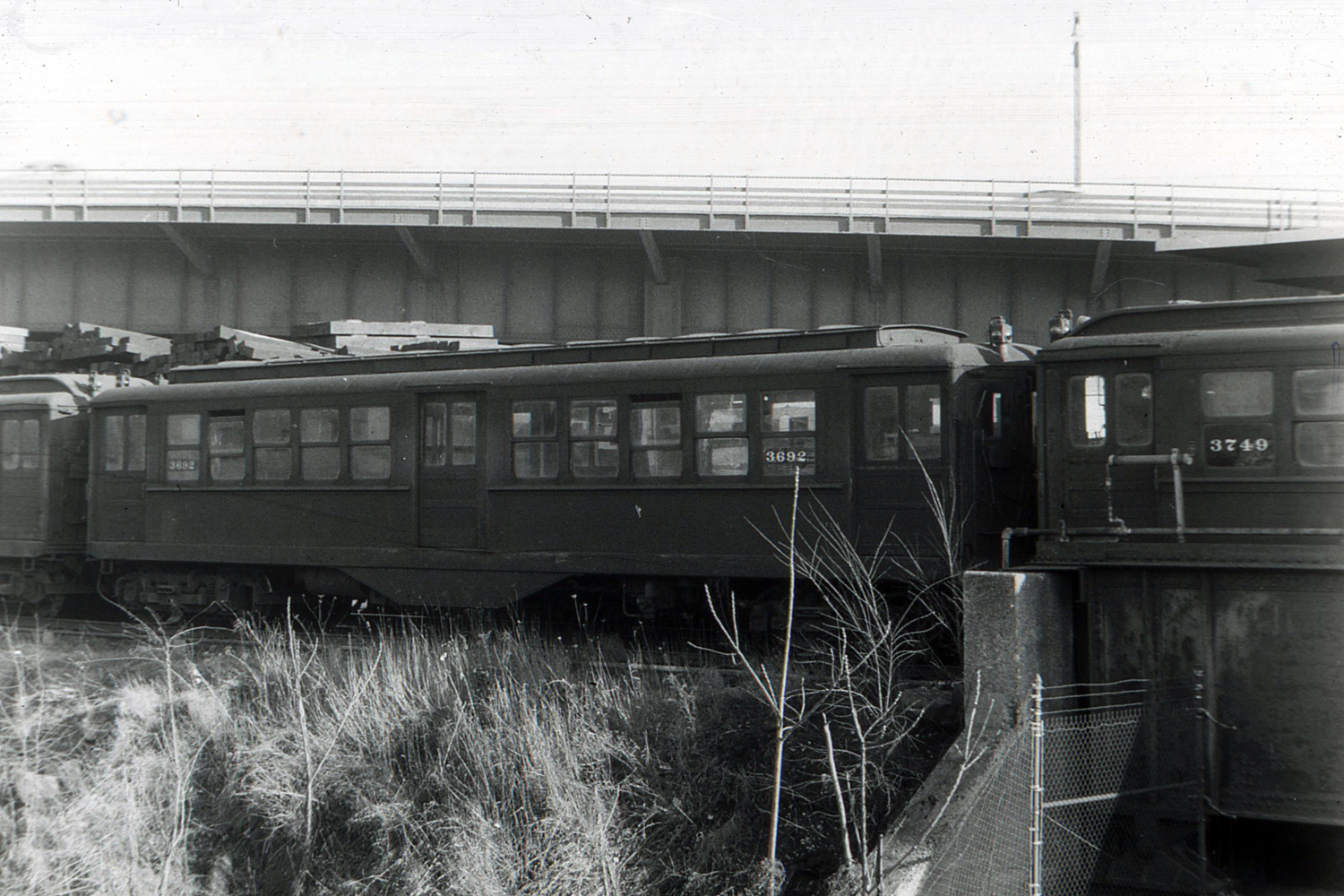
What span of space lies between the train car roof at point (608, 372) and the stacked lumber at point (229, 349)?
1.39 m

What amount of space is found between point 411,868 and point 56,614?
10.1 m

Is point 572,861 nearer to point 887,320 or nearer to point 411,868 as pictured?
point 411,868

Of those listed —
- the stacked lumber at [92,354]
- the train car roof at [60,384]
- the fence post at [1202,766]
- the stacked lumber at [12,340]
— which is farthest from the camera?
the stacked lumber at [12,340]

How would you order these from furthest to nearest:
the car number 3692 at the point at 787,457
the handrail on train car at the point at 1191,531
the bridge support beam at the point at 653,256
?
the bridge support beam at the point at 653,256
the car number 3692 at the point at 787,457
the handrail on train car at the point at 1191,531

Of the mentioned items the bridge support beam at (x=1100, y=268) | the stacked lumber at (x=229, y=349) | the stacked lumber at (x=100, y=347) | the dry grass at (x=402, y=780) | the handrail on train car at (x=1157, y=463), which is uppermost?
the bridge support beam at (x=1100, y=268)

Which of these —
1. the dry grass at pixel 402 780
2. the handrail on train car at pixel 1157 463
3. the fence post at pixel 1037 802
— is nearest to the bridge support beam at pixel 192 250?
the dry grass at pixel 402 780

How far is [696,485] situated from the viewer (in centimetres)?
1141

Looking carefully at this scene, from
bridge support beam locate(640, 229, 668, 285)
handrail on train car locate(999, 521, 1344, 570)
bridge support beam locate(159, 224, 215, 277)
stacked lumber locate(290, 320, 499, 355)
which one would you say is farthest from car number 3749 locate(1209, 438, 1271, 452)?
bridge support beam locate(159, 224, 215, 277)

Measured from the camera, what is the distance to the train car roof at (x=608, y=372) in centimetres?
1073

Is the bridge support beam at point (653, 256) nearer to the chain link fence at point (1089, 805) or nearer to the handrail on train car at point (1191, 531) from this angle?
the handrail on train car at point (1191, 531)

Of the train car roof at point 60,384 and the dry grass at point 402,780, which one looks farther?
the train car roof at point 60,384

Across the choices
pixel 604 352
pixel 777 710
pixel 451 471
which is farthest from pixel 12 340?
pixel 777 710

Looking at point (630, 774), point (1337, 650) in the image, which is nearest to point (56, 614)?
point (630, 774)

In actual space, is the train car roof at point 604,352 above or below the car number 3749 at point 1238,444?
above
